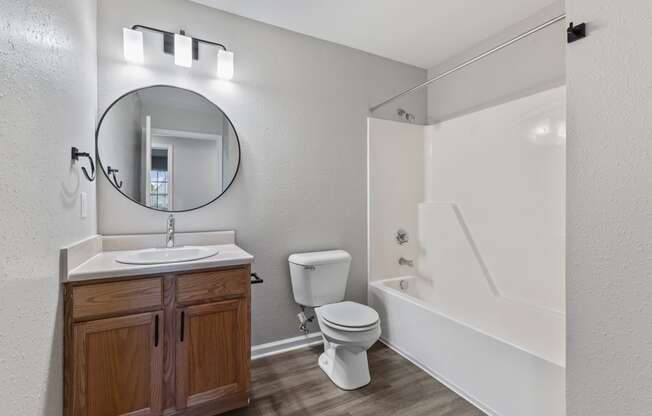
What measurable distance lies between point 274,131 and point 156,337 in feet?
4.82

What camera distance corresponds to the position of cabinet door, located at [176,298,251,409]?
1353 millimetres

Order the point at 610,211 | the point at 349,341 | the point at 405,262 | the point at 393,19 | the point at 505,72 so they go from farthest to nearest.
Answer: the point at 405,262, the point at 505,72, the point at 393,19, the point at 349,341, the point at 610,211

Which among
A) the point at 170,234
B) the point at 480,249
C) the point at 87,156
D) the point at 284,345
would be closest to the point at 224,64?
the point at 87,156

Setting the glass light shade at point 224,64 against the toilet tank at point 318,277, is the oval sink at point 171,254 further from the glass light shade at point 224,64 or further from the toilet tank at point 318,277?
the glass light shade at point 224,64

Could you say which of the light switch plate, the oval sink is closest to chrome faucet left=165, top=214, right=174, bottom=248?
the oval sink

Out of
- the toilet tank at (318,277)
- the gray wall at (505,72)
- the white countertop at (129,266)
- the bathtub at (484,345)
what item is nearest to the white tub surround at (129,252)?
the white countertop at (129,266)

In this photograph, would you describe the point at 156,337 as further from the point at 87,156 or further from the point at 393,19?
the point at 393,19

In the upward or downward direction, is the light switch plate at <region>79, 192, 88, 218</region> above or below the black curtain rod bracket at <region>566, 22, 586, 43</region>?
below

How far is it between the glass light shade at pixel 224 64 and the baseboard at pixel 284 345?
1.92 meters

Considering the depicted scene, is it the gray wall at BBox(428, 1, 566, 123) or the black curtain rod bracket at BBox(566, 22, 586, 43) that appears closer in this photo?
the black curtain rod bracket at BBox(566, 22, 586, 43)

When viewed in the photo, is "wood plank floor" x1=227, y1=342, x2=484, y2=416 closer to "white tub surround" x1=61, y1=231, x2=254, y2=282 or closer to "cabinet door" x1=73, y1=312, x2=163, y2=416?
"cabinet door" x1=73, y1=312, x2=163, y2=416

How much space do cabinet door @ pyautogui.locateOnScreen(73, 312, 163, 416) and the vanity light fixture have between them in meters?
1.48

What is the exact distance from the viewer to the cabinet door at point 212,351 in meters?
1.35

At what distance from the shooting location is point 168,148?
6.02 ft
